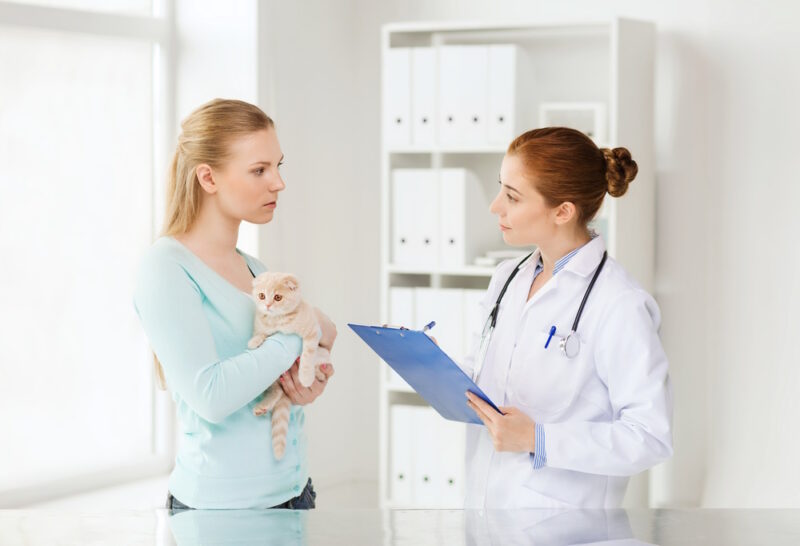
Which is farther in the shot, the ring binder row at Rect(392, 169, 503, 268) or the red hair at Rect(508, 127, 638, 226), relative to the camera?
the ring binder row at Rect(392, 169, 503, 268)

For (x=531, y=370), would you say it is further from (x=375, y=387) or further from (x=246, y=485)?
(x=375, y=387)

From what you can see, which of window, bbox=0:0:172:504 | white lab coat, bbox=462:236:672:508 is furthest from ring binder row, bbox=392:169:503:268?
white lab coat, bbox=462:236:672:508

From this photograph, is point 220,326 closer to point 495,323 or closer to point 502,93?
point 495,323

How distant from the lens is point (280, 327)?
69.2 inches

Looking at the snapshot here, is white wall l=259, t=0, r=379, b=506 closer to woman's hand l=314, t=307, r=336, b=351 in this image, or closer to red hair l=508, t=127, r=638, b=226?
woman's hand l=314, t=307, r=336, b=351

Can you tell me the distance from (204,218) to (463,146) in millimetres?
1739

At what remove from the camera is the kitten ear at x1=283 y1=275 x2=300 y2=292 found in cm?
177

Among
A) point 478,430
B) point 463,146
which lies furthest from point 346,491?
point 478,430

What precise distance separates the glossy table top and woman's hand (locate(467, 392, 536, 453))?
33 centimetres

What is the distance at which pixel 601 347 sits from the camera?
175 cm

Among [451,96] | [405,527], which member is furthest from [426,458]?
[405,527]

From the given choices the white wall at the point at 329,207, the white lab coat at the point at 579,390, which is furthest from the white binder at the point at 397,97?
the white lab coat at the point at 579,390

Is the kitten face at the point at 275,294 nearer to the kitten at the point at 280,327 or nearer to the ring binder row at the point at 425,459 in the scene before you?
the kitten at the point at 280,327

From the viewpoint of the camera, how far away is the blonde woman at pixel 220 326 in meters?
1.66
